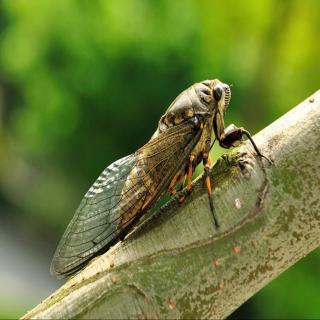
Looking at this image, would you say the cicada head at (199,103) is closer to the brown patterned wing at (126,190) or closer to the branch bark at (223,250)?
the brown patterned wing at (126,190)

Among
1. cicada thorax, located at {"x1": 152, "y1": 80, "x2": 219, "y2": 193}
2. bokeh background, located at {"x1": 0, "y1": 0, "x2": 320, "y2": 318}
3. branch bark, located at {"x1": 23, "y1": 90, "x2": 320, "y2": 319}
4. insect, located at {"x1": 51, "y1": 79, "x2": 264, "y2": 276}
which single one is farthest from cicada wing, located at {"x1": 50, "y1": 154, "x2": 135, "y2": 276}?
bokeh background, located at {"x1": 0, "y1": 0, "x2": 320, "y2": 318}

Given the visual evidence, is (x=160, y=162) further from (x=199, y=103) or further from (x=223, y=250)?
(x=223, y=250)

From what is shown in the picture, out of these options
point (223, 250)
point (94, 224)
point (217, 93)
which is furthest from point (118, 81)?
point (223, 250)

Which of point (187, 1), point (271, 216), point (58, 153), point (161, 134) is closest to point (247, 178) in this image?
point (271, 216)

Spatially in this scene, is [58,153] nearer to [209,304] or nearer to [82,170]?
[82,170]

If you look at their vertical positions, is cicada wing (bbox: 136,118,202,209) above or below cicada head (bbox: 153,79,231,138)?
below

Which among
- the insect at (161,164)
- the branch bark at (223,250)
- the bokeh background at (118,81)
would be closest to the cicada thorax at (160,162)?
the insect at (161,164)

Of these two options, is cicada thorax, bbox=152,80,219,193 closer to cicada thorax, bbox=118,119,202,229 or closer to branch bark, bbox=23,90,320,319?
cicada thorax, bbox=118,119,202,229
